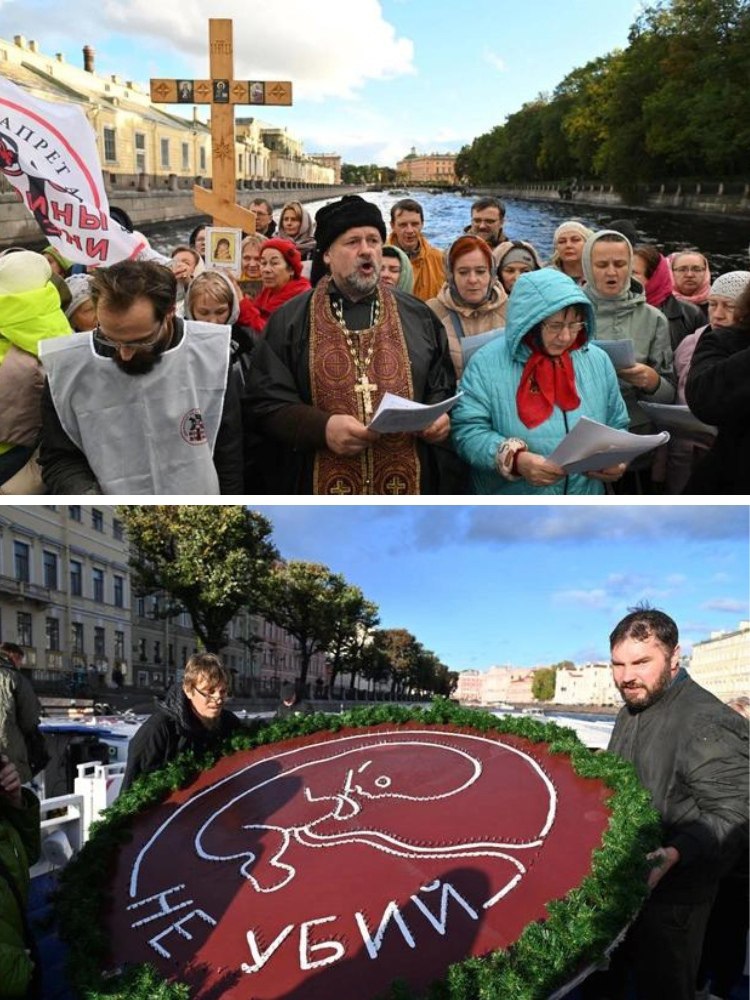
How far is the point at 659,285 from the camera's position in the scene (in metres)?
5.59

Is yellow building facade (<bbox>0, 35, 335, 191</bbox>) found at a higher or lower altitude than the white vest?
higher

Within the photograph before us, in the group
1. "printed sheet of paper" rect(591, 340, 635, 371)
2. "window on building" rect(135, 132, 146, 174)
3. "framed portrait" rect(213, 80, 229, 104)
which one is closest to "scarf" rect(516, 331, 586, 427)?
"printed sheet of paper" rect(591, 340, 635, 371)

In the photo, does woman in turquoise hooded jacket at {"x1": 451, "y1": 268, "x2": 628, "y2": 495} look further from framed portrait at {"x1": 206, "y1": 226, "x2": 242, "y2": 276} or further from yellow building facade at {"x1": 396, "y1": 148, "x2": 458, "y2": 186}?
yellow building facade at {"x1": 396, "y1": 148, "x2": 458, "y2": 186}

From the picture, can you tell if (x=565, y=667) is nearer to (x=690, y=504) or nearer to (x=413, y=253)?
(x=690, y=504)

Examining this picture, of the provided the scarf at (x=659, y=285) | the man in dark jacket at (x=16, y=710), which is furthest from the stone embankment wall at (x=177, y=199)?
the man in dark jacket at (x=16, y=710)

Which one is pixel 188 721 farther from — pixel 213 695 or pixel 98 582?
pixel 98 582

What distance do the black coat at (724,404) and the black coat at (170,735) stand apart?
175 centimetres

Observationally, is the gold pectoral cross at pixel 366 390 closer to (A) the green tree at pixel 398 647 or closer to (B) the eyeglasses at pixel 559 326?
(B) the eyeglasses at pixel 559 326

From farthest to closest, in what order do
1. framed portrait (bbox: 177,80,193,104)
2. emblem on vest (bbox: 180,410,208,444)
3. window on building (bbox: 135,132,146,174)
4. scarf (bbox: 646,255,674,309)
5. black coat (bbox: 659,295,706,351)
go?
window on building (bbox: 135,132,146,174) < framed portrait (bbox: 177,80,193,104) < scarf (bbox: 646,255,674,309) < black coat (bbox: 659,295,706,351) < emblem on vest (bbox: 180,410,208,444)

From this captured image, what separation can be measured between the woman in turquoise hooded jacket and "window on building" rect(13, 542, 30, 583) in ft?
4.89

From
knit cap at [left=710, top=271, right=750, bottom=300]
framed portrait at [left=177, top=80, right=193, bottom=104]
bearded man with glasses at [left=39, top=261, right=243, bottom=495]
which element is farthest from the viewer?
framed portrait at [left=177, top=80, right=193, bottom=104]

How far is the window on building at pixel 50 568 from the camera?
246 cm

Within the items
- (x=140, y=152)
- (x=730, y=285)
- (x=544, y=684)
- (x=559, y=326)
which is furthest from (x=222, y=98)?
(x=140, y=152)

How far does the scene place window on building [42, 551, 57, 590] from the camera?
2.46m
